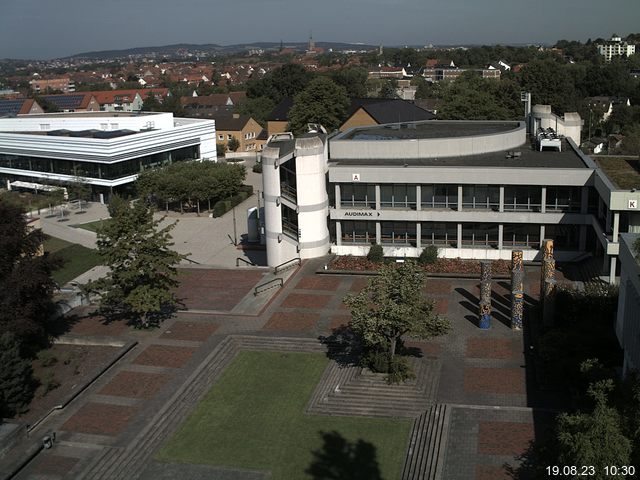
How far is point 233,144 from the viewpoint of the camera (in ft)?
327

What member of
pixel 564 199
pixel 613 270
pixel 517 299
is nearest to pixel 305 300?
pixel 517 299

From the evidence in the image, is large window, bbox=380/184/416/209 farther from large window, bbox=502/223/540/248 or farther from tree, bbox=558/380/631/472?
tree, bbox=558/380/631/472

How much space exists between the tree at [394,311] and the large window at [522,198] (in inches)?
645

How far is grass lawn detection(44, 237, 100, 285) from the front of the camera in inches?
1886

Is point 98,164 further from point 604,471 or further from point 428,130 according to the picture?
point 604,471

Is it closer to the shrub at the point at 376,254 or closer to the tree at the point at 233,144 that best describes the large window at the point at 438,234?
the shrub at the point at 376,254

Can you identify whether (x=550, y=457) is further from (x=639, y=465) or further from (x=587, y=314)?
(x=587, y=314)

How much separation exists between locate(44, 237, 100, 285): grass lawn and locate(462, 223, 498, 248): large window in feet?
75.8

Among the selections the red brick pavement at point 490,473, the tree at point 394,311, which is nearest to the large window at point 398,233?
the tree at point 394,311

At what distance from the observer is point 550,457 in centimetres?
1777

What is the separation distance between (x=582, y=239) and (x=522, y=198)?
4.10 meters

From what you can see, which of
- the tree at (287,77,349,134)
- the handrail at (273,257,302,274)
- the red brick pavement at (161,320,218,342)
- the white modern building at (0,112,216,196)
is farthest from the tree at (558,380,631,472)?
the tree at (287,77,349,134)

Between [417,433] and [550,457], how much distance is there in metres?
6.76

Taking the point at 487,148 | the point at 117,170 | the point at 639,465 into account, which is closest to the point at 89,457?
the point at 639,465
